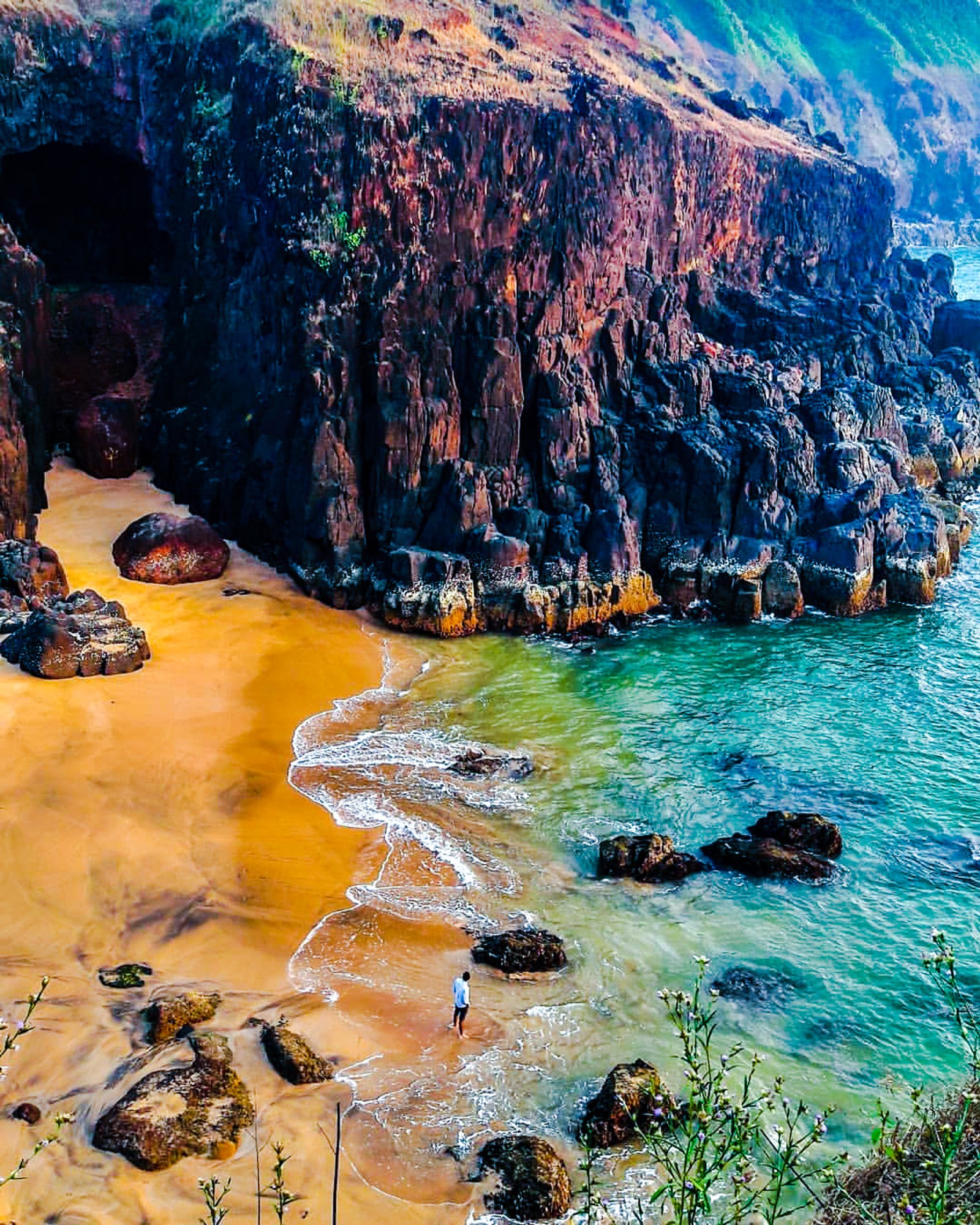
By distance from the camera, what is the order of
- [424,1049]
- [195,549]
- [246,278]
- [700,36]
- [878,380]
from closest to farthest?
[424,1049] → [195,549] → [246,278] → [878,380] → [700,36]

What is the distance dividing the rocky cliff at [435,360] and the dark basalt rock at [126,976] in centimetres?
1603

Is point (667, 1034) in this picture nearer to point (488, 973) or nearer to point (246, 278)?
point (488, 973)

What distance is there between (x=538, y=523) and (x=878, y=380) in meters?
26.6

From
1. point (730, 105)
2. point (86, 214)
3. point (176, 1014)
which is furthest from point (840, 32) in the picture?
point (176, 1014)

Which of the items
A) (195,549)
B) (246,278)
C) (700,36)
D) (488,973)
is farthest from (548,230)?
(700,36)

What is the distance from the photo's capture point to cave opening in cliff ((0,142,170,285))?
39.0 m

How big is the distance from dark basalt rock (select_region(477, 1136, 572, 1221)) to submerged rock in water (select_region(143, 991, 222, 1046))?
183 inches

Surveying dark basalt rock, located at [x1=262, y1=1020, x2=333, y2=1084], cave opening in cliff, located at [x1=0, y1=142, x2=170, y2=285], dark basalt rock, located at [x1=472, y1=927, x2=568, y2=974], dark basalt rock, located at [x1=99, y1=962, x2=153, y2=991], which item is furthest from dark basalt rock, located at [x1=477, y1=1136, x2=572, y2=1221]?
cave opening in cliff, located at [x1=0, y1=142, x2=170, y2=285]

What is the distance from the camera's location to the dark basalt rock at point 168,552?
32344 millimetres

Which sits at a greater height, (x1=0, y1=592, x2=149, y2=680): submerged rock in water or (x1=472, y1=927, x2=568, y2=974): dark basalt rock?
(x1=0, y1=592, x2=149, y2=680): submerged rock in water

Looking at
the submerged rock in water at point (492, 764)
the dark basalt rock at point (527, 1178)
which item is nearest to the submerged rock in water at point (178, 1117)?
the dark basalt rock at point (527, 1178)

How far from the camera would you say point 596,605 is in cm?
3278

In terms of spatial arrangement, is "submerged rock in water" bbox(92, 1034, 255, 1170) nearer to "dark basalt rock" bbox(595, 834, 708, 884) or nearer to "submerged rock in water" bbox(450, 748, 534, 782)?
"dark basalt rock" bbox(595, 834, 708, 884)

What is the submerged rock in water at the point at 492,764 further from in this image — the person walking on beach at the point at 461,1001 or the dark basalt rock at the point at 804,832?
the person walking on beach at the point at 461,1001
